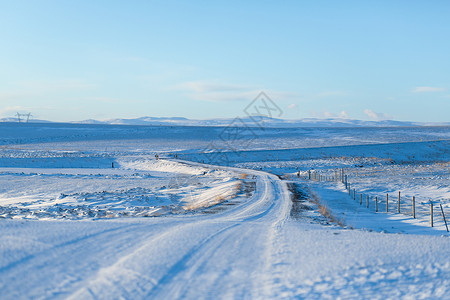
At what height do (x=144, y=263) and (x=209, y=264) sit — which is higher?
(x=144, y=263)

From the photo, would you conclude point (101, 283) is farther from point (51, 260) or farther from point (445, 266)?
point (445, 266)

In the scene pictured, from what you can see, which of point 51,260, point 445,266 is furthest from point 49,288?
point 445,266

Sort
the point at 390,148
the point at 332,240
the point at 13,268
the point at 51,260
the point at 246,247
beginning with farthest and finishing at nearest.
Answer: the point at 390,148 < the point at 332,240 < the point at 246,247 < the point at 51,260 < the point at 13,268

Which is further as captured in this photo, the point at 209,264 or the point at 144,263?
the point at 209,264

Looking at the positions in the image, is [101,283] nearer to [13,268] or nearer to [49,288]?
[49,288]

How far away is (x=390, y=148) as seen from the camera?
267 ft

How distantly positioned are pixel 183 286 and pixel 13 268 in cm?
293

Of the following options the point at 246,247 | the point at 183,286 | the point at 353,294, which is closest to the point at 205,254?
the point at 246,247

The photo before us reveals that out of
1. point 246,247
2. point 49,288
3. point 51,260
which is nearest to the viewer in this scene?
point 49,288

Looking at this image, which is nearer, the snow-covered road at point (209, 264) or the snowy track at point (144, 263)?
the snowy track at point (144, 263)

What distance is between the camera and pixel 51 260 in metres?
7.77

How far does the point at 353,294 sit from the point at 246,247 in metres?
3.13

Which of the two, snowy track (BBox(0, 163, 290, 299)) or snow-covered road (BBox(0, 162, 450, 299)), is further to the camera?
snow-covered road (BBox(0, 162, 450, 299))

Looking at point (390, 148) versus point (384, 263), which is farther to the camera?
point (390, 148)
